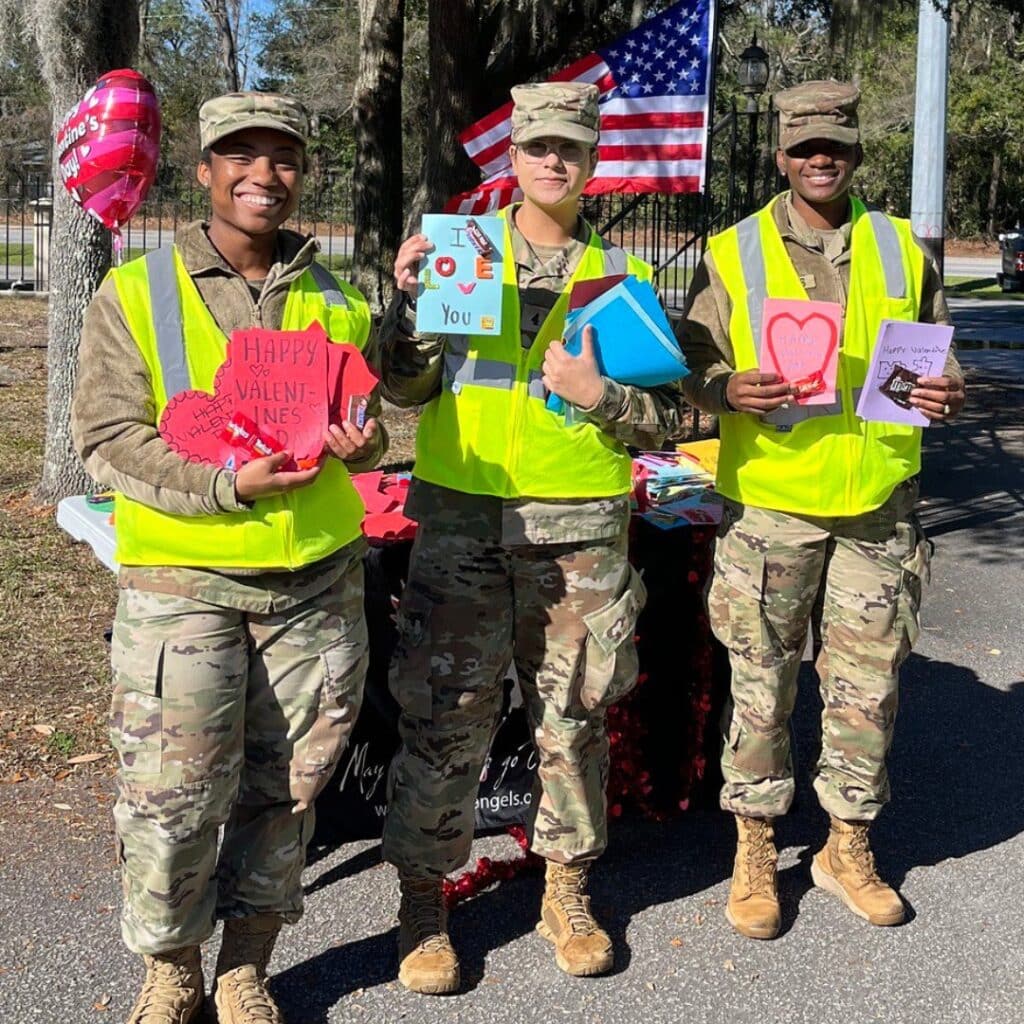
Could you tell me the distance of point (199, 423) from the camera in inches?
111

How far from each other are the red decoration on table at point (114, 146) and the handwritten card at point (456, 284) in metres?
3.10

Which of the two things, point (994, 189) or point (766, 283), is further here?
point (994, 189)

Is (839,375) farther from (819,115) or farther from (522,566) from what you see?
(522,566)

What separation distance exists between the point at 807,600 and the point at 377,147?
11077 millimetres

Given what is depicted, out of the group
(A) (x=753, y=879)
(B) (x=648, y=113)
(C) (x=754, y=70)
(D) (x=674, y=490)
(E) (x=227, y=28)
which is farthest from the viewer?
(E) (x=227, y=28)

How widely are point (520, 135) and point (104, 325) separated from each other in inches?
41.2

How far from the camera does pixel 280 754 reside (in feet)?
9.78

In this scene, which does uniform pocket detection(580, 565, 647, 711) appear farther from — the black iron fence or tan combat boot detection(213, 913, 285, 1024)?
the black iron fence

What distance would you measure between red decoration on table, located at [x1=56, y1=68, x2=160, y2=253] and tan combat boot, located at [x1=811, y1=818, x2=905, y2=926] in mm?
3962

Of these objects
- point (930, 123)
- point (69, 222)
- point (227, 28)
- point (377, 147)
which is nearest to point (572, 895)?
point (69, 222)

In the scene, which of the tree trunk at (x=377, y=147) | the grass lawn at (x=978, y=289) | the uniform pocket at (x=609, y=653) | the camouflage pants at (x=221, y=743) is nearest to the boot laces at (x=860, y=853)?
the uniform pocket at (x=609, y=653)

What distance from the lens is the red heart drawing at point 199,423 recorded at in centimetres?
280

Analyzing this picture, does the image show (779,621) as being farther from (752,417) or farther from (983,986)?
(983,986)

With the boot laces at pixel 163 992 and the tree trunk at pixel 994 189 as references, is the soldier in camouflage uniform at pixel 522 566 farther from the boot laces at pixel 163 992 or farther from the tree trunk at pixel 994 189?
the tree trunk at pixel 994 189
